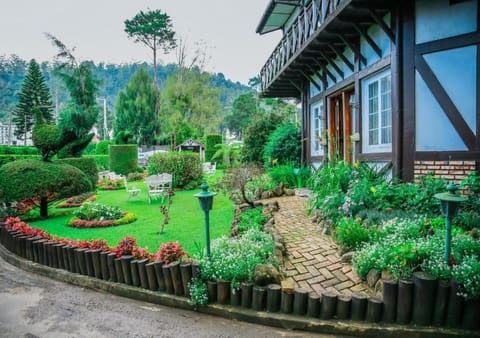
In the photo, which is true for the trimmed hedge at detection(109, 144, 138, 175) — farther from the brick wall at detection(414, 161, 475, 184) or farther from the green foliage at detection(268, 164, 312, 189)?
the brick wall at detection(414, 161, 475, 184)

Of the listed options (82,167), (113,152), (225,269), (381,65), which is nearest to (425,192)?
(381,65)

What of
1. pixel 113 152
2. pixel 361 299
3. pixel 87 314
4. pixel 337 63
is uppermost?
pixel 337 63

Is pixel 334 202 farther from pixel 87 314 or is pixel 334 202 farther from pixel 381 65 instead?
pixel 87 314

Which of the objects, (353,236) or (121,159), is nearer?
(353,236)

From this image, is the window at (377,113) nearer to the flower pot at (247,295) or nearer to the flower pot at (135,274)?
the flower pot at (247,295)

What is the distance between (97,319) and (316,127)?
9.69 metres

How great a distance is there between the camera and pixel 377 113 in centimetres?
700

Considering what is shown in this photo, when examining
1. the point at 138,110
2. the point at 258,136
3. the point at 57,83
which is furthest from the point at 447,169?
the point at 57,83

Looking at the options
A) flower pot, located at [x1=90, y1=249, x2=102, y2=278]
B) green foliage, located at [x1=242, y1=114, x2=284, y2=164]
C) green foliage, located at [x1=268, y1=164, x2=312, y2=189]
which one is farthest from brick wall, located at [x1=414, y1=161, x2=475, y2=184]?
green foliage, located at [x1=242, y1=114, x2=284, y2=164]

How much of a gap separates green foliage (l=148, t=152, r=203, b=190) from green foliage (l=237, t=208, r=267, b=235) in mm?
7791

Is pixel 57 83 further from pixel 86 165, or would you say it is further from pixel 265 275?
pixel 265 275

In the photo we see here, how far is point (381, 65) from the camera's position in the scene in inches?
256

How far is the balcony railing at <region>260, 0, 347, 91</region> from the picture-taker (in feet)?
24.3

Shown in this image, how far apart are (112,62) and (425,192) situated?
2930 inches
